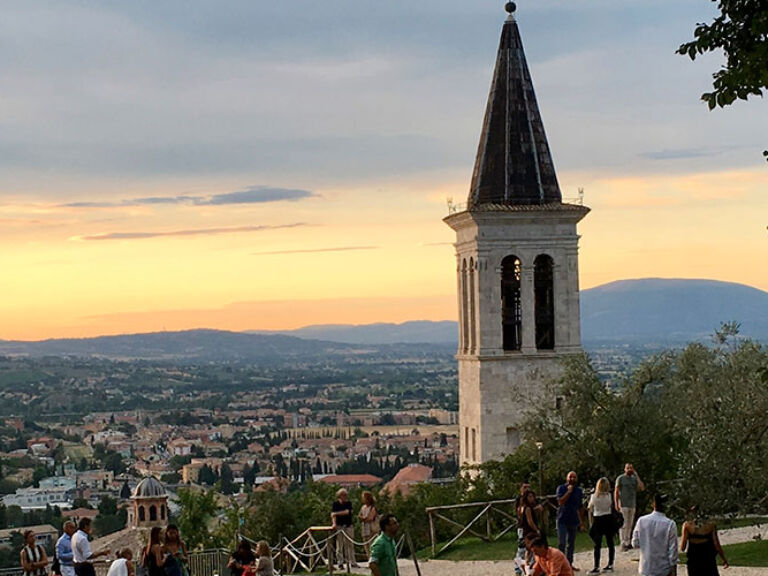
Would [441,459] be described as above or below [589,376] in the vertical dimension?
below

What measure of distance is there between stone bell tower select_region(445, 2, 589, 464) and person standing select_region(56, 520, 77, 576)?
20745mm

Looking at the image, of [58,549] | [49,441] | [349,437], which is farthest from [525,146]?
[49,441]

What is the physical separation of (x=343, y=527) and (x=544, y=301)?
769 inches

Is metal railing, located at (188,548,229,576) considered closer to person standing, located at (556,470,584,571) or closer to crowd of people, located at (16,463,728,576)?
crowd of people, located at (16,463,728,576)

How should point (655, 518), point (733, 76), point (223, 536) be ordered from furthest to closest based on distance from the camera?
1. point (223, 536)
2. point (655, 518)
3. point (733, 76)

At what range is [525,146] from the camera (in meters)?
39.8

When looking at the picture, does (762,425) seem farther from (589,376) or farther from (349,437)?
(349,437)

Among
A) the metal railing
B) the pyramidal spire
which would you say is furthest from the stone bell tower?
the metal railing

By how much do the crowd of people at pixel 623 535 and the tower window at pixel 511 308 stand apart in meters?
17.9

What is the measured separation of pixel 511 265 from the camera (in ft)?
130

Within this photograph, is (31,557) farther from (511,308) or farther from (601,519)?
(511,308)

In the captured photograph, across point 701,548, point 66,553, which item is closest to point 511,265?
point 66,553

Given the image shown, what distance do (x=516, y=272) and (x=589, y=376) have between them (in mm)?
9166

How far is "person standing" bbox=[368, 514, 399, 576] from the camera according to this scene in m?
14.0
